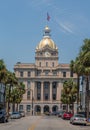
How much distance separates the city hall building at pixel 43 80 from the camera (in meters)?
180

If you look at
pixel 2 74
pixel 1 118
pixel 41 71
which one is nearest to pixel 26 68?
pixel 41 71

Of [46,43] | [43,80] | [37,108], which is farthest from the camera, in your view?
[46,43]

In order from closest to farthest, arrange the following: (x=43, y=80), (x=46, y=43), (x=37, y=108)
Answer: (x=37, y=108) < (x=43, y=80) < (x=46, y=43)

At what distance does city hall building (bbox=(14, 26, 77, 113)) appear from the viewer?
180 meters

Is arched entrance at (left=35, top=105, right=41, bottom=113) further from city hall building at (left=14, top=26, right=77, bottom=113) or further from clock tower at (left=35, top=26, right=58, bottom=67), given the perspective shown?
clock tower at (left=35, top=26, right=58, bottom=67)

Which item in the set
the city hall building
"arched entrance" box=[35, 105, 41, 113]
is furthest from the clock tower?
"arched entrance" box=[35, 105, 41, 113]

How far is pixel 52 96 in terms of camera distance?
18250cm

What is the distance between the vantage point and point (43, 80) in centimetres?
18350

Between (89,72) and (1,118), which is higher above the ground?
(89,72)

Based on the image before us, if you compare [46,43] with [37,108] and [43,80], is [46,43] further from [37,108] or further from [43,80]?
[37,108]

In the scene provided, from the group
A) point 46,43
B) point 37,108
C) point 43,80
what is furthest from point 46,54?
point 37,108

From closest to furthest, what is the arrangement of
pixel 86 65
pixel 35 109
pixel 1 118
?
pixel 1 118 → pixel 86 65 → pixel 35 109

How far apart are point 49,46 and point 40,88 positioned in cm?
1910

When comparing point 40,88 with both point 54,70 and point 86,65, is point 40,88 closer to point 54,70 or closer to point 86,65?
point 54,70
